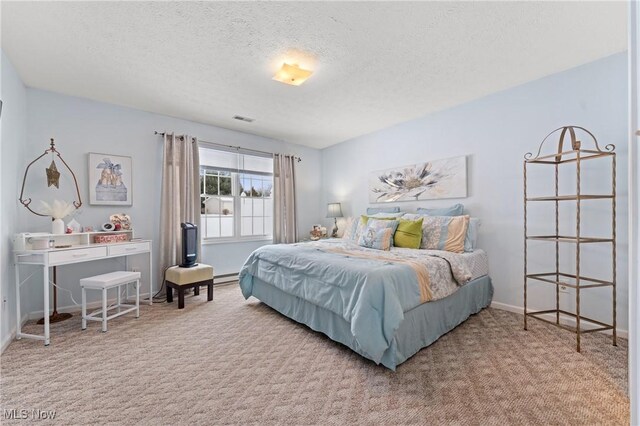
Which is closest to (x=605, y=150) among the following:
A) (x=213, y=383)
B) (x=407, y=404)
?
(x=407, y=404)

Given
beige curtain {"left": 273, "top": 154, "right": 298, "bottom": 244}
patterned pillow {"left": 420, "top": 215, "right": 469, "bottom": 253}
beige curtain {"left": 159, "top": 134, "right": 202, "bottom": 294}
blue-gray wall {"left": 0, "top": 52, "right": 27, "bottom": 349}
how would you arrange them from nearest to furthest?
blue-gray wall {"left": 0, "top": 52, "right": 27, "bottom": 349}
patterned pillow {"left": 420, "top": 215, "right": 469, "bottom": 253}
beige curtain {"left": 159, "top": 134, "right": 202, "bottom": 294}
beige curtain {"left": 273, "top": 154, "right": 298, "bottom": 244}

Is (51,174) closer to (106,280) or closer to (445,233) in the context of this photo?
(106,280)

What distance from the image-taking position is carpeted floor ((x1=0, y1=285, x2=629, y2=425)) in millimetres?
1529

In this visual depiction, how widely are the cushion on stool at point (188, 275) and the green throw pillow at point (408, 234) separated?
240 centimetres

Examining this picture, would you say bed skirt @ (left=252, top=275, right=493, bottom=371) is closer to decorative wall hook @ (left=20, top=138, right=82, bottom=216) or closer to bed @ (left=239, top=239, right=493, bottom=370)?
bed @ (left=239, top=239, right=493, bottom=370)

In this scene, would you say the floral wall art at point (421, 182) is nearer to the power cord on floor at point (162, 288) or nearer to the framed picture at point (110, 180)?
the power cord on floor at point (162, 288)

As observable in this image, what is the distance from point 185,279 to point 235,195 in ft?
5.83

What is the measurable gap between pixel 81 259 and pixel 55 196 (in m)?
1.05

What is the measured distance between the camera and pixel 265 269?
3.11 metres

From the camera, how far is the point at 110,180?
3.46 metres

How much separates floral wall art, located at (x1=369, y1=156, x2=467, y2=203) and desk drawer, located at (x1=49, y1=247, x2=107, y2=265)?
3.65 m

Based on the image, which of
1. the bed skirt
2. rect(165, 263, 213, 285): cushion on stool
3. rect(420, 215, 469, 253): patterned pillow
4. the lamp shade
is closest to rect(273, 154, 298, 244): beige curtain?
the lamp shade

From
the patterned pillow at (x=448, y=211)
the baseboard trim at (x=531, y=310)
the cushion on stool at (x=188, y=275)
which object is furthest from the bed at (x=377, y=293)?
the cushion on stool at (x=188, y=275)

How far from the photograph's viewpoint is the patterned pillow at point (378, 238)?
124 inches
